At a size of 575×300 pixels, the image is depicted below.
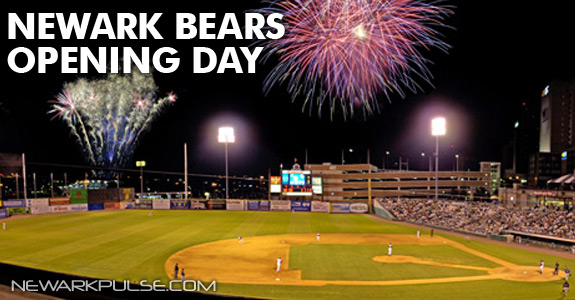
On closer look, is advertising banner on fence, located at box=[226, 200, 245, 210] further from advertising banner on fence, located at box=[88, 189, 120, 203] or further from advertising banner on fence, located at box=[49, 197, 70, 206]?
advertising banner on fence, located at box=[49, 197, 70, 206]

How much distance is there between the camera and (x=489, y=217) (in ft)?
152

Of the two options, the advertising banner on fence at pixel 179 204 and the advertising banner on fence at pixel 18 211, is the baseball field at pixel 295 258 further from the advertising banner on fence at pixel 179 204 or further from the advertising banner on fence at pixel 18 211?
the advertising banner on fence at pixel 179 204

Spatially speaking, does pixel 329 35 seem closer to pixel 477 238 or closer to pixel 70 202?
pixel 477 238

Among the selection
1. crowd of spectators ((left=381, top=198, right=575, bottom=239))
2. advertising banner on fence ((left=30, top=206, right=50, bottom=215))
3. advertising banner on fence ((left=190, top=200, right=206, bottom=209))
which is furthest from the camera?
advertising banner on fence ((left=190, top=200, right=206, bottom=209))

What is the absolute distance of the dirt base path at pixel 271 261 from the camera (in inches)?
937

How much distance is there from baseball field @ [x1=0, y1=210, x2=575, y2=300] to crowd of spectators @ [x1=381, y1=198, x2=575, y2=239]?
531cm

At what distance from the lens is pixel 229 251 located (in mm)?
33000

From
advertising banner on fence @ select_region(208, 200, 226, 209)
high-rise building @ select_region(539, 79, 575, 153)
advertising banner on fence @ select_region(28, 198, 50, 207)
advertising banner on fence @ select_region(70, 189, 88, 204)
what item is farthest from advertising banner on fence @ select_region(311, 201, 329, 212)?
high-rise building @ select_region(539, 79, 575, 153)

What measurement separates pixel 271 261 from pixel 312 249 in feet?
20.1

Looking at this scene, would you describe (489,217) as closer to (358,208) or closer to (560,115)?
(358,208)

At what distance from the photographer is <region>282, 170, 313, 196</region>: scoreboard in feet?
228

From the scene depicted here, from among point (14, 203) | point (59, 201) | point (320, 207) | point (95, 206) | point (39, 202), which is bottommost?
point (95, 206)

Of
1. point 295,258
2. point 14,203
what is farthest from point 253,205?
point 14,203

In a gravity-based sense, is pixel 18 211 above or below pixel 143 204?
above
